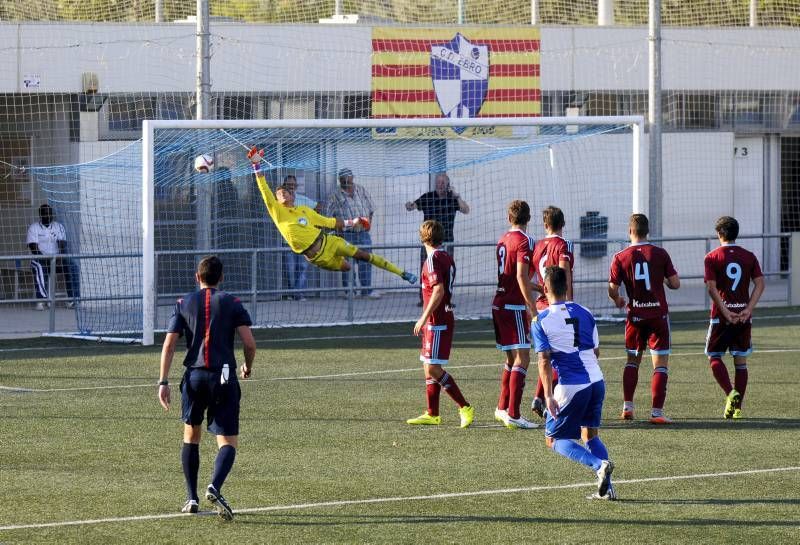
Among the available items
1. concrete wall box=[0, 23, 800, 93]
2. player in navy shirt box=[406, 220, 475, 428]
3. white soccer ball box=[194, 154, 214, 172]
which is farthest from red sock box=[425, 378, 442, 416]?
concrete wall box=[0, 23, 800, 93]

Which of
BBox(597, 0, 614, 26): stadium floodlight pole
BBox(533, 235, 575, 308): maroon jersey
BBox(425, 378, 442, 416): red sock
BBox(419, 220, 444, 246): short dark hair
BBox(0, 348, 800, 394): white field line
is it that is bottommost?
BBox(0, 348, 800, 394): white field line

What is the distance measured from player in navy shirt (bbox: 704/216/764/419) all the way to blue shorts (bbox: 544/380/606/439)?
3.71 metres

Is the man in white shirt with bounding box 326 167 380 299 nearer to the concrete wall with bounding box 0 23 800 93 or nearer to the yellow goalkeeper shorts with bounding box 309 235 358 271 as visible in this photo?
the concrete wall with bounding box 0 23 800 93

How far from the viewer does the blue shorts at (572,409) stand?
8.60 meters

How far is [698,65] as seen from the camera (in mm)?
25609

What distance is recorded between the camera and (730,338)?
39.6ft

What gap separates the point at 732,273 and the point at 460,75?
12.5 m

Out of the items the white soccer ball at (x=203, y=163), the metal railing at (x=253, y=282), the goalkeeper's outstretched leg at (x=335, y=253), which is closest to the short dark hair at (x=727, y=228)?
the goalkeeper's outstretched leg at (x=335, y=253)

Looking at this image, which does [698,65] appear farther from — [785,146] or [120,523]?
[120,523]

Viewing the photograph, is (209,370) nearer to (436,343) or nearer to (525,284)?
(436,343)

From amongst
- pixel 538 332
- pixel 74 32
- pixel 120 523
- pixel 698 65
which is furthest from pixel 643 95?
pixel 120 523

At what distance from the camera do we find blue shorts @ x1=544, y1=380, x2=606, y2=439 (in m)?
8.60

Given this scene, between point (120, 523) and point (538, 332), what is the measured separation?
287 cm

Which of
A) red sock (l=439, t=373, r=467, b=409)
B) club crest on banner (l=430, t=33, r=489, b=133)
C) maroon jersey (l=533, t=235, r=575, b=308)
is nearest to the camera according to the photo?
maroon jersey (l=533, t=235, r=575, b=308)
